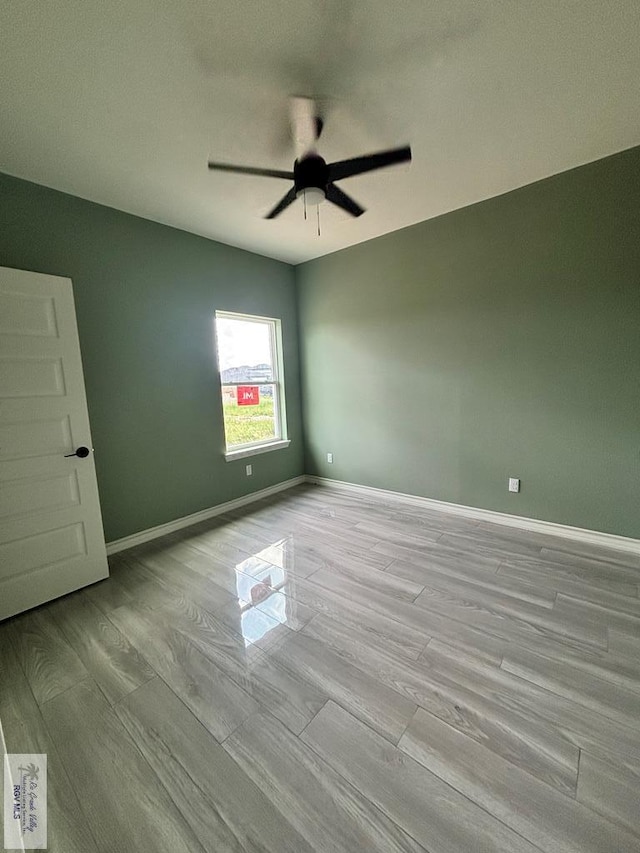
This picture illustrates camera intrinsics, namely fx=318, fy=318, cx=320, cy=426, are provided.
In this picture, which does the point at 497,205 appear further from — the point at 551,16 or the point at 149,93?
the point at 149,93

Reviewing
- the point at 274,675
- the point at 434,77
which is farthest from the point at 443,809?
the point at 434,77

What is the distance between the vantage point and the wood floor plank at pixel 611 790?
3.16ft

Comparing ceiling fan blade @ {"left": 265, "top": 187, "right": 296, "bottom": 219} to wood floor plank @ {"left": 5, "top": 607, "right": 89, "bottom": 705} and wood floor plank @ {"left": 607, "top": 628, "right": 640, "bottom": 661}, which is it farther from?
wood floor plank @ {"left": 607, "top": 628, "right": 640, "bottom": 661}

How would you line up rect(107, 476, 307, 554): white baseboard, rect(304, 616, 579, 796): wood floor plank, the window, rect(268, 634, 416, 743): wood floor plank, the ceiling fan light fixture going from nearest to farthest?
rect(304, 616, 579, 796): wood floor plank < rect(268, 634, 416, 743): wood floor plank < the ceiling fan light fixture < rect(107, 476, 307, 554): white baseboard < the window

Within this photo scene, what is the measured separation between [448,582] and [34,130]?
12.0 feet

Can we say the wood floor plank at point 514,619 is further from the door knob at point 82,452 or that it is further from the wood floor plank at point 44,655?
the door knob at point 82,452

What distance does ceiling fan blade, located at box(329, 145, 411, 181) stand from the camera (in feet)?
5.32

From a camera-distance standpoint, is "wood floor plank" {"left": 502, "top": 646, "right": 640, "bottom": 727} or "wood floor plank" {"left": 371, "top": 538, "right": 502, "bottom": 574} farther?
Answer: "wood floor plank" {"left": 371, "top": 538, "right": 502, "bottom": 574}

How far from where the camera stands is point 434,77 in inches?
61.3

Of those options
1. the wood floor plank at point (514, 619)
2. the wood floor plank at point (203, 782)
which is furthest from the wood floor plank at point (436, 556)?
the wood floor plank at point (203, 782)

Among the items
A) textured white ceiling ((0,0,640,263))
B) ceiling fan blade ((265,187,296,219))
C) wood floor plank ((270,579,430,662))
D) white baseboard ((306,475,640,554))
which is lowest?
wood floor plank ((270,579,430,662))

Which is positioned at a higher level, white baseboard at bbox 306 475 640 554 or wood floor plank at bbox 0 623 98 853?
white baseboard at bbox 306 475 640 554

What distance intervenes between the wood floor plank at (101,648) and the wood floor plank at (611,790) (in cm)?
174

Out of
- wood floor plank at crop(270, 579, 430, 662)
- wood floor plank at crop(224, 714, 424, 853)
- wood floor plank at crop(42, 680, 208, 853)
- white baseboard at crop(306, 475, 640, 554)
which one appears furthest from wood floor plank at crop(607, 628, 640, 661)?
wood floor plank at crop(42, 680, 208, 853)
